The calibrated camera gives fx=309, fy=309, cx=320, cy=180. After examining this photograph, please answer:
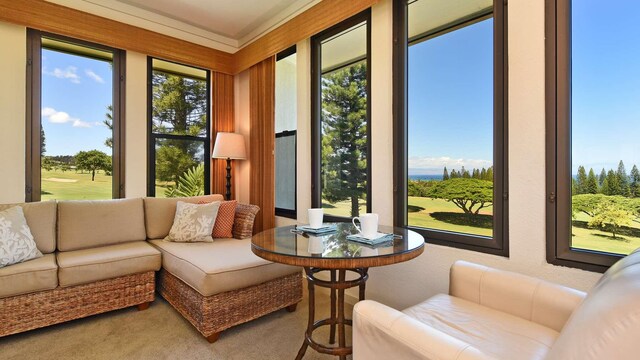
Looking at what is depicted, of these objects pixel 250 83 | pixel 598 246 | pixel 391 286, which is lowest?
pixel 391 286

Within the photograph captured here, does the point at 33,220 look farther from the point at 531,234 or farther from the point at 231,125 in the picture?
the point at 531,234

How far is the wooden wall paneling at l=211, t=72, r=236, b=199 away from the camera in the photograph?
151 inches

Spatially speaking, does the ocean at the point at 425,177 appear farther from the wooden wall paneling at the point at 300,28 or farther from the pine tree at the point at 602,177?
the wooden wall paneling at the point at 300,28

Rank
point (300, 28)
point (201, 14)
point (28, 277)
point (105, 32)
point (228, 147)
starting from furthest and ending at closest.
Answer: point (228, 147), point (201, 14), point (105, 32), point (300, 28), point (28, 277)

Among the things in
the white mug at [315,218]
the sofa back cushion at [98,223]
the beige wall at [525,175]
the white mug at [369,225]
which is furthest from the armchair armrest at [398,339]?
the sofa back cushion at [98,223]

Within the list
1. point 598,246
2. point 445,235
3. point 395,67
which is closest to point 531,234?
point 598,246

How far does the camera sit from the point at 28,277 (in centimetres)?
192

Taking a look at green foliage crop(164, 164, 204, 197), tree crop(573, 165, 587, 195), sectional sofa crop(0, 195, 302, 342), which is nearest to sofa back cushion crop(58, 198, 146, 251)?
sectional sofa crop(0, 195, 302, 342)

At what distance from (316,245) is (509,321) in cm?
85

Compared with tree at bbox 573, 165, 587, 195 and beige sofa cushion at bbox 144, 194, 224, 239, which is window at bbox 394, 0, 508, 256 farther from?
beige sofa cushion at bbox 144, 194, 224, 239

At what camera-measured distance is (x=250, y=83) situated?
362cm

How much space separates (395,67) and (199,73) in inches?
101

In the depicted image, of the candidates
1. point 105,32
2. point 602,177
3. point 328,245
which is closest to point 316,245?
point 328,245

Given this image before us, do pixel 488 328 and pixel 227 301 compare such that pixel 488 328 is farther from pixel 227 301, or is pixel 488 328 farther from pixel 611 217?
pixel 227 301
